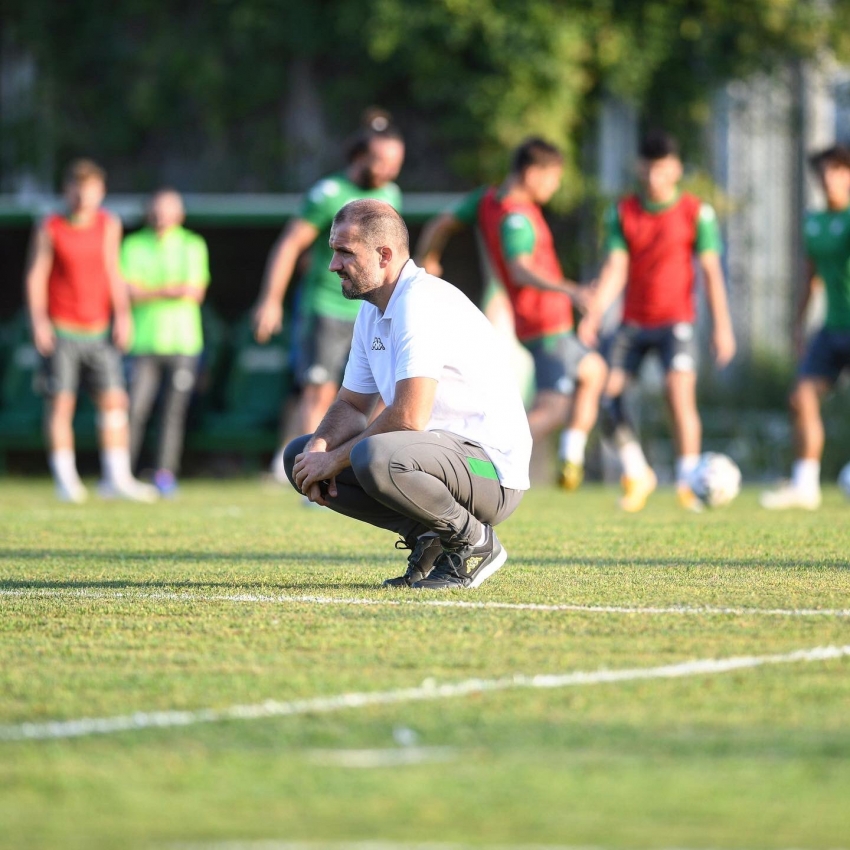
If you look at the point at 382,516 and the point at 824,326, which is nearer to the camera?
the point at 382,516

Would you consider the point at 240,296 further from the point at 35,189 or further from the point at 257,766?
the point at 257,766

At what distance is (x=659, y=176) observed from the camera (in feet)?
33.5

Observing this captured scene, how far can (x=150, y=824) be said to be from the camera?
2625 mm

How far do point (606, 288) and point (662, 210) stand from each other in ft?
2.18

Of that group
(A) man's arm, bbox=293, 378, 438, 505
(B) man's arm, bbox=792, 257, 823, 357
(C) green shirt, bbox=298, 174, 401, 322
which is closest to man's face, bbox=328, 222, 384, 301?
(A) man's arm, bbox=293, 378, 438, 505

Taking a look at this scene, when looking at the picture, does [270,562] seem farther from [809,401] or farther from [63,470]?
[63,470]

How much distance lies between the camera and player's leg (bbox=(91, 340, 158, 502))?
11.4 metres

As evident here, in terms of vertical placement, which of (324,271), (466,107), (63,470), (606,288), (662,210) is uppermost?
(466,107)

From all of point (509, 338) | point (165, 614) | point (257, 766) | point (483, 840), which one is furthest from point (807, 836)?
point (509, 338)

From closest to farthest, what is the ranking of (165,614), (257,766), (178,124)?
(257,766) < (165,614) < (178,124)

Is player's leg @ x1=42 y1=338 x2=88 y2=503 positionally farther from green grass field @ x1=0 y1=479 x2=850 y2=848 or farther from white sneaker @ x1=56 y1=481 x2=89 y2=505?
green grass field @ x1=0 y1=479 x2=850 y2=848

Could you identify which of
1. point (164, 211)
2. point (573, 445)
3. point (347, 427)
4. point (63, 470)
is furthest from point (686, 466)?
point (347, 427)

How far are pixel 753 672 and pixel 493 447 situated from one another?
1802mm

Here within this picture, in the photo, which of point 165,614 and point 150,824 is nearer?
point 150,824
